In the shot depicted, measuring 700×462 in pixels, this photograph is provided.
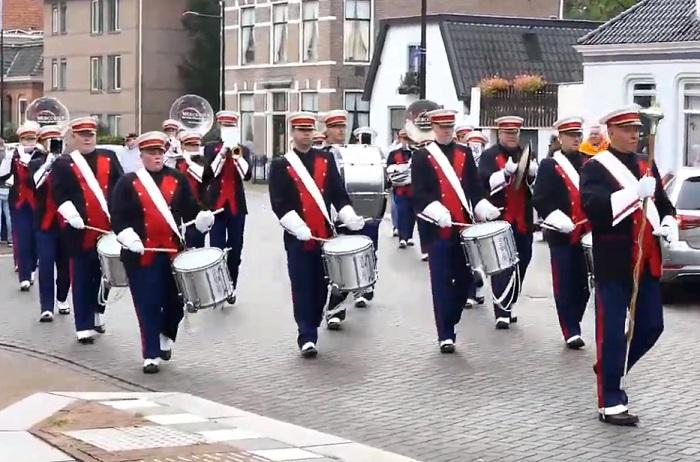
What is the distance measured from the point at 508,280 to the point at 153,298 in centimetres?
357

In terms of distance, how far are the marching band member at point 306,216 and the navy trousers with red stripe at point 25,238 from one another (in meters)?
6.27

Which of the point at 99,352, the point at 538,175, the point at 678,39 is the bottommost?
the point at 99,352

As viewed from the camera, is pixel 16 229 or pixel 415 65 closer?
pixel 16 229

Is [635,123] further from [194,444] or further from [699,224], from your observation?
[699,224]

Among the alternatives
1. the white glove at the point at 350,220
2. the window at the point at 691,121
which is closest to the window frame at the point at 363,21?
the window at the point at 691,121

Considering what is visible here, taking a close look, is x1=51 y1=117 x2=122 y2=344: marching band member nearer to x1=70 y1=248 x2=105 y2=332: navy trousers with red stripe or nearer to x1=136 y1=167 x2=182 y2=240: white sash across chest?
x1=70 y1=248 x2=105 y2=332: navy trousers with red stripe

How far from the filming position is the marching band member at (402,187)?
21562 millimetres

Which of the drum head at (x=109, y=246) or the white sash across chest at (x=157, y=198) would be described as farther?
the drum head at (x=109, y=246)

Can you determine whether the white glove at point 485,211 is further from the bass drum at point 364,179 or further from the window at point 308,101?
the window at point 308,101

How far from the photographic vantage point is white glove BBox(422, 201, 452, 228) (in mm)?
11828

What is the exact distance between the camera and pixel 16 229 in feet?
57.7

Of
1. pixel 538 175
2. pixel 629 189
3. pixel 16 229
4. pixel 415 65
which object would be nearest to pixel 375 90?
pixel 415 65

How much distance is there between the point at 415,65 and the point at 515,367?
3293 cm

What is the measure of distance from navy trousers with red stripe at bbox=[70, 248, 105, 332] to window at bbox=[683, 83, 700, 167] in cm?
1984
